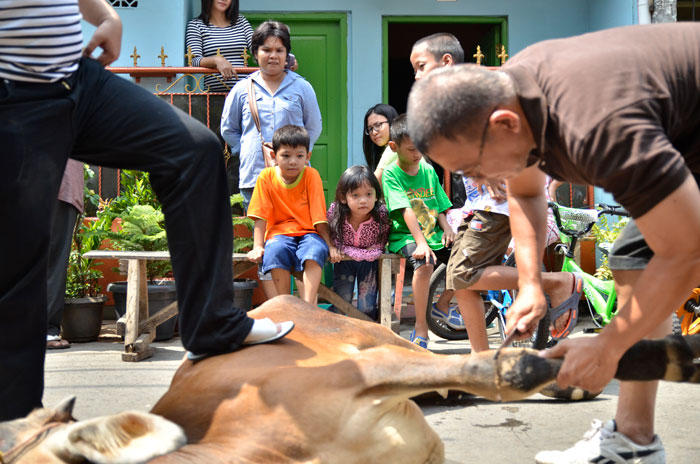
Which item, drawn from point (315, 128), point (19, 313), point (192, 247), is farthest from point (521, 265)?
point (315, 128)

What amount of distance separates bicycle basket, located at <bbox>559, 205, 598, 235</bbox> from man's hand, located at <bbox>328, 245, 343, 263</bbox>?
173 cm

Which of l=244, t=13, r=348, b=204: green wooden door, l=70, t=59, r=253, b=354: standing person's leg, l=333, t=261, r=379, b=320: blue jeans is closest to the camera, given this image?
l=70, t=59, r=253, b=354: standing person's leg

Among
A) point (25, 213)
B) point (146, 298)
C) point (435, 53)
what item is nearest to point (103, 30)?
point (25, 213)

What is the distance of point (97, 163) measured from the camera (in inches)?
112

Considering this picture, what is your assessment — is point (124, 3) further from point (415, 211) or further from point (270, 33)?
point (415, 211)

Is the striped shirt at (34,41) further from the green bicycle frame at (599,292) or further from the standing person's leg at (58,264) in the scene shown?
the green bicycle frame at (599,292)

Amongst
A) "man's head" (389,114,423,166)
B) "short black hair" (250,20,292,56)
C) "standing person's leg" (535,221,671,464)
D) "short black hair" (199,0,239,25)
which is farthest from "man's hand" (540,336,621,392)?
"short black hair" (199,0,239,25)

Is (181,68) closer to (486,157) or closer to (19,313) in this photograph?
(19,313)

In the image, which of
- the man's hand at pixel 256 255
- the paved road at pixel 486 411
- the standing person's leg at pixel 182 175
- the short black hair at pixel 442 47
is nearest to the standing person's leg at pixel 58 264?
the paved road at pixel 486 411

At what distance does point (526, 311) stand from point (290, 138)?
3.29 metres

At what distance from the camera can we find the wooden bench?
5570 millimetres

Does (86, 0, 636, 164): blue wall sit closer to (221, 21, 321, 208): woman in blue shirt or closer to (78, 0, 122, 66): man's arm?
(221, 21, 321, 208): woman in blue shirt

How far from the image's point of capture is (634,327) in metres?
2.09

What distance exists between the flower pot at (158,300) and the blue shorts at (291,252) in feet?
3.46
